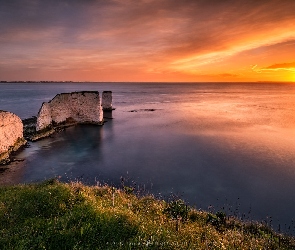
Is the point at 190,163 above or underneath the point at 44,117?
underneath

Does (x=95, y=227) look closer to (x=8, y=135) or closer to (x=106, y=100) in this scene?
(x=8, y=135)

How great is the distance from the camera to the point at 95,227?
8.80m

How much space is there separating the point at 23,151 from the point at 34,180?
9.01 m

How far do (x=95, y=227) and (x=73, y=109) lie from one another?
121 ft

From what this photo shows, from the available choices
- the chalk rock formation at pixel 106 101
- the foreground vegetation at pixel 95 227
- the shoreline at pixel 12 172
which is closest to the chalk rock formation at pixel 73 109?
the shoreline at pixel 12 172

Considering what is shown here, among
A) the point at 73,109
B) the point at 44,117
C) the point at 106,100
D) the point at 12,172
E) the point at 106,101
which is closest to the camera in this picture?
the point at 12,172

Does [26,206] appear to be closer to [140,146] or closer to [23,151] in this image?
[23,151]

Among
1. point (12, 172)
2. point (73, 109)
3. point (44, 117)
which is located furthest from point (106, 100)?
point (12, 172)

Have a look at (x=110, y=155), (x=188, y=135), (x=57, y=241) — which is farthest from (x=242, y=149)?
(x=57, y=241)

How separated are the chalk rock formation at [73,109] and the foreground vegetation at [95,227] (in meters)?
27.2

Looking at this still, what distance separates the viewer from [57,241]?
790 cm

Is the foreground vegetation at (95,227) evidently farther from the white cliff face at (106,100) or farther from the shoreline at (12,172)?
the white cliff face at (106,100)

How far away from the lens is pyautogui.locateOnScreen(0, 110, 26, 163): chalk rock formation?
26230mm

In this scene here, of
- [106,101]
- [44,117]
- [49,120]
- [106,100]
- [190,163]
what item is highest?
[106,100]
